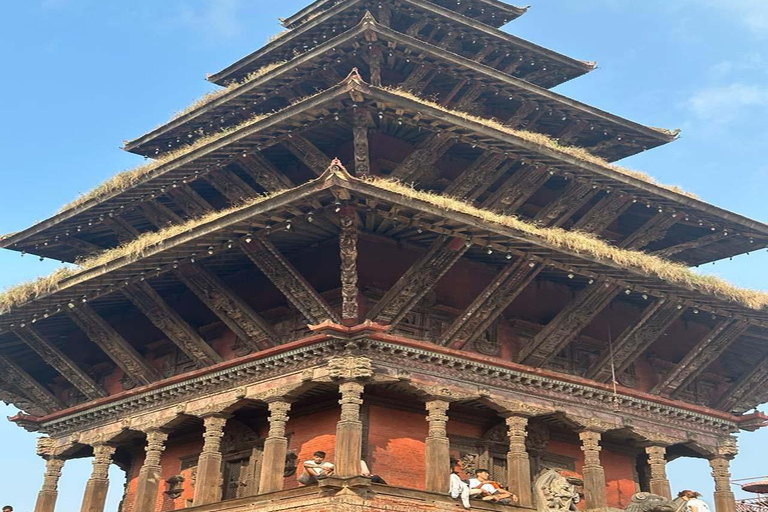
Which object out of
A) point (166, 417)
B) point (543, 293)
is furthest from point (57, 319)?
point (543, 293)

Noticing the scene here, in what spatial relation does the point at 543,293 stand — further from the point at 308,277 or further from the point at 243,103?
the point at 243,103

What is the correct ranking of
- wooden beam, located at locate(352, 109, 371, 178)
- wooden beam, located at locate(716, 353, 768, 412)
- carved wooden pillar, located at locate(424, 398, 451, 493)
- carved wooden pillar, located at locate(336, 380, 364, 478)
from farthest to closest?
1. wooden beam, located at locate(716, 353, 768, 412)
2. wooden beam, located at locate(352, 109, 371, 178)
3. carved wooden pillar, located at locate(424, 398, 451, 493)
4. carved wooden pillar, located at locate(336, 380, 364, 478)

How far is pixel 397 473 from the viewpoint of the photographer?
17.5 metres

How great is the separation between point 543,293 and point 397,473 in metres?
5.97

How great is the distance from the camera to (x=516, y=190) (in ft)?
67.3

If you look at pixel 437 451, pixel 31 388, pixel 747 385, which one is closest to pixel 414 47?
pixel 437 451

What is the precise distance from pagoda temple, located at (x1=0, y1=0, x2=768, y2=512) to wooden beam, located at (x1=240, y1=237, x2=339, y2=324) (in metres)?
0.05

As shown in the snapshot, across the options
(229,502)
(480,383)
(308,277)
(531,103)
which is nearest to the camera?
(229,502)

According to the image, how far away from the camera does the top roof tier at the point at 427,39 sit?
935 inches

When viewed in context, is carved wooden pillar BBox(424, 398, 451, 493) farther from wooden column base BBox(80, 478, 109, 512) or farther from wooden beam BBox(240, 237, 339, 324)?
wooden column base BBox(80, 478, 109, 512)

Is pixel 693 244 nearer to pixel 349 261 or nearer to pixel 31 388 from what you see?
pixel 349 261

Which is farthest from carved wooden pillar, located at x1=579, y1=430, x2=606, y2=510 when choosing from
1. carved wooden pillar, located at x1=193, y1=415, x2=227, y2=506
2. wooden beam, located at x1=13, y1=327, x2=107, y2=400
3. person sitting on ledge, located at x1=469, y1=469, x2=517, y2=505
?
wooden beam, located at x1=13, y1=327, x2=107, y2=400

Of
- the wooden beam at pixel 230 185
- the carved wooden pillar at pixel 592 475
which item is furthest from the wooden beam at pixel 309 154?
the carved wooden pillar at pixel 592 475

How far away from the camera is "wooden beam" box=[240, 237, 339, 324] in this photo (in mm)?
17094
